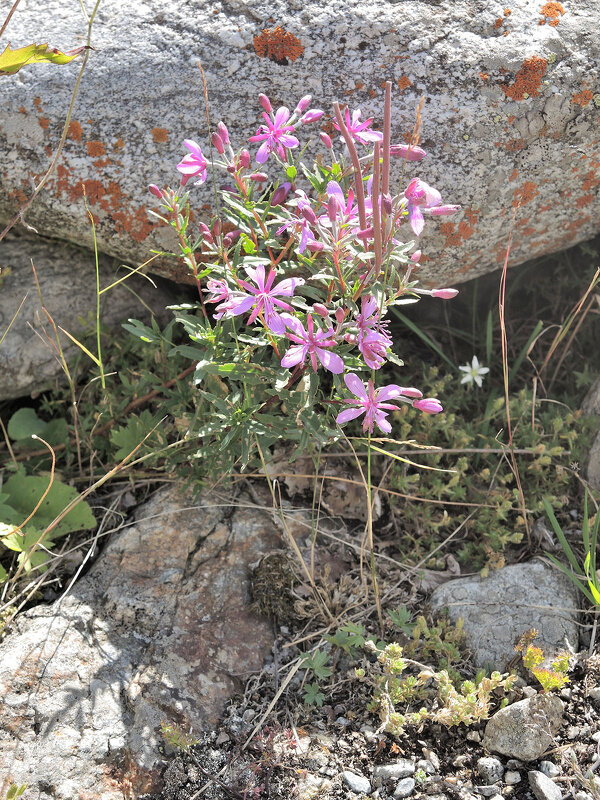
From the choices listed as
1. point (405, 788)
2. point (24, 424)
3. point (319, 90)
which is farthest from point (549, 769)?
point (319, 90)

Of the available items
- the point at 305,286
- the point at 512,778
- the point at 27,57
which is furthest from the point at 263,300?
the point at 512,778

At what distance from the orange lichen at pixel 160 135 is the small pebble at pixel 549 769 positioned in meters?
2.62

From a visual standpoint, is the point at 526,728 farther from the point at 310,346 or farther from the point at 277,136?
the point at 277,136

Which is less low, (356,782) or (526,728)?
(526,728)

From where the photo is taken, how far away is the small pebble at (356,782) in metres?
2.12

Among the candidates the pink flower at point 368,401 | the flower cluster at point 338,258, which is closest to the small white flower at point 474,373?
the flower cluster at point 338,258

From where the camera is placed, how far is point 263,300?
6.55 ft

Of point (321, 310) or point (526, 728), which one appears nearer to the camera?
point (321, 310)

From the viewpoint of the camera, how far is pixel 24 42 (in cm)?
290

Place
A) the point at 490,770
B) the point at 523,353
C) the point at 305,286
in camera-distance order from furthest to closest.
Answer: the point at 523,353 → the point at 305,286 → the point at 490,770

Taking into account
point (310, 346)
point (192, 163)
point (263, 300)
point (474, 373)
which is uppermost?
point (192, 163)

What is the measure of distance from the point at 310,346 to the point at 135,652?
125 centimetres

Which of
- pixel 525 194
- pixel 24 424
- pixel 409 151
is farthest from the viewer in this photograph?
pixel 24 424

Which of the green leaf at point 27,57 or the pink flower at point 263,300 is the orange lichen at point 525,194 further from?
the green leaf at point 27,57
